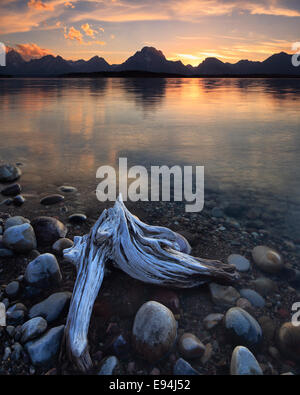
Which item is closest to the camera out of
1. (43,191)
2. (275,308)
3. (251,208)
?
(275,308)

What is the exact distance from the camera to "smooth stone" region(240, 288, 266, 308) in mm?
2951

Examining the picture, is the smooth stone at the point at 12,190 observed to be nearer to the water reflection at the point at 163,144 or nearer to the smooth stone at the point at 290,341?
the water reflection at the point at 163,144

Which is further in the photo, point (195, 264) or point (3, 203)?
point (3, 203)

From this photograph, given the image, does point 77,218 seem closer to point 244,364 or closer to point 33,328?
point 33,328

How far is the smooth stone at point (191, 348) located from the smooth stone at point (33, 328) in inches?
46.5

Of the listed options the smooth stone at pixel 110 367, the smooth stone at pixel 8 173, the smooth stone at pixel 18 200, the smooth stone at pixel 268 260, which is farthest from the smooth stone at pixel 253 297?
the smooth stone at pixel 8 173

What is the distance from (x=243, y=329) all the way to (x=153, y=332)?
0.79 metres

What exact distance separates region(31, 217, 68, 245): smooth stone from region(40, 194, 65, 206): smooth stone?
109 centimetres

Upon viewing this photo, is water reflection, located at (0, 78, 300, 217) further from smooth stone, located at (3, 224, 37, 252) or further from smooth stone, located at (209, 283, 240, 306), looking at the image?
smooth stone, located at (209, 283, 240, 306)

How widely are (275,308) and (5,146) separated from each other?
8566mm

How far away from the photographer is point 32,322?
252 centimetres

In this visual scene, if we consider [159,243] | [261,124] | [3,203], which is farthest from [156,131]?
[159,243]

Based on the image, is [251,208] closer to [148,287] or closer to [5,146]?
[148,287]

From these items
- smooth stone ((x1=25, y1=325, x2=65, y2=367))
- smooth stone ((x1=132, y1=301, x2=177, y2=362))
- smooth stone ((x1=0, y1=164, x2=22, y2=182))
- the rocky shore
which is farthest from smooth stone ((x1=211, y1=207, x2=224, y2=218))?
smooth stone ((x1=0, y1=164, x2=22, y2=182))
